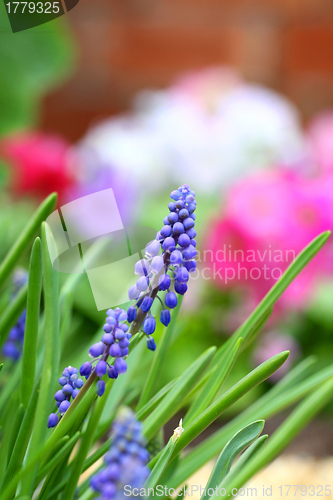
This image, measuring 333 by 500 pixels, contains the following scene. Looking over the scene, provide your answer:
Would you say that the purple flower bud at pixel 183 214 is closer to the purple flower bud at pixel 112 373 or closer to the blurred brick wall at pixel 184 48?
the purple flower bud at pixel 112 373

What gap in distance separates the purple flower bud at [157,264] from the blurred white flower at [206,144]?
606 millimetres

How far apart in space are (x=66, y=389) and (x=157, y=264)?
0.15 feet

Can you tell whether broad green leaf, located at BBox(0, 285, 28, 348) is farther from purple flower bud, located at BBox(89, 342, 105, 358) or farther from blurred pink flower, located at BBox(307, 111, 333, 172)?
blurred pink flower, located at BBox(307, 111, 333, 172)

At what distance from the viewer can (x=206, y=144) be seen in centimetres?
79

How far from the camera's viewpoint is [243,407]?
0.55 m

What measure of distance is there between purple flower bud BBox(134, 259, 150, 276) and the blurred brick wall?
123 centimetres

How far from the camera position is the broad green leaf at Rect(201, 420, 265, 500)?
133 millimetres

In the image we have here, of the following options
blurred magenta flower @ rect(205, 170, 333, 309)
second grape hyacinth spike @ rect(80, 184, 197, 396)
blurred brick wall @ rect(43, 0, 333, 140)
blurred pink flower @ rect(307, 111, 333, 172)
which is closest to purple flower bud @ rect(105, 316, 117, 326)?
second grape hyacinth spike @ rect(80, 184, 197, 396)

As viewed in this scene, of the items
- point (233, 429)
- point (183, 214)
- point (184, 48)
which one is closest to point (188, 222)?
point (183, 214)

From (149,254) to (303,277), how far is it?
0.44 metres

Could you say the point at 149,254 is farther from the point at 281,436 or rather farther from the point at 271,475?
the point at 271,475

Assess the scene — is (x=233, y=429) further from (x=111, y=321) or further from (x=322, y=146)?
(x=322, y=146)

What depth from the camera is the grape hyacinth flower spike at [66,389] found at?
0.14 meters

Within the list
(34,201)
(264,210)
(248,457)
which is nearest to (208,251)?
(264,210)
